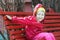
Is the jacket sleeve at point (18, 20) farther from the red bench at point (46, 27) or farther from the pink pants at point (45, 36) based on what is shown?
the pink pants at point (45, 36)

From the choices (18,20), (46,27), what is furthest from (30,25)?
(46,27)

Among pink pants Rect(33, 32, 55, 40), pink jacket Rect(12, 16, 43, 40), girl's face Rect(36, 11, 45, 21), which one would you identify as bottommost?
pink pants Rect(33, 32, 55, 40)

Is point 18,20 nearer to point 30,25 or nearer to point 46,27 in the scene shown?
point 30,25

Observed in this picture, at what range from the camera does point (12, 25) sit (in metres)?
2.01

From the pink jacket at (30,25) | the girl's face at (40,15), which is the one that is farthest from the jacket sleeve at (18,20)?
the girl's face at (40,15)

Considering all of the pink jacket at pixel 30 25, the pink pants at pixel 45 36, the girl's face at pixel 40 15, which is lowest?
the pink pants at pixel 45 36

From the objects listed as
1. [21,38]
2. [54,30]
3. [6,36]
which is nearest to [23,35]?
[21,38]

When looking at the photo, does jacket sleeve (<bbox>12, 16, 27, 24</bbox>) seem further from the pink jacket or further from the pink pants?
the pink pants

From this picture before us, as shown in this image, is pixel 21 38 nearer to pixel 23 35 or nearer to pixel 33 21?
pixel 23 35

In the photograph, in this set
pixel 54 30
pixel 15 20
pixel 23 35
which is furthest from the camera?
pixel 54 30

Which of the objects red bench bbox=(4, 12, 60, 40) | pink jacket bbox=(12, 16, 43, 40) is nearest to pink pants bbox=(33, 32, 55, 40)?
pink jacket bbox=(12, 16, 43, 40)

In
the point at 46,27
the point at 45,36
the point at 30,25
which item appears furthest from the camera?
the point at 46,27

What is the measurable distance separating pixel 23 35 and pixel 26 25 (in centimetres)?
14

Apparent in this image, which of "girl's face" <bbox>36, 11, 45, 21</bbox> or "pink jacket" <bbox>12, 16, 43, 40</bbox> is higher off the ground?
"girl's face" <bbox>36, 11, 45, 21</bbox>
